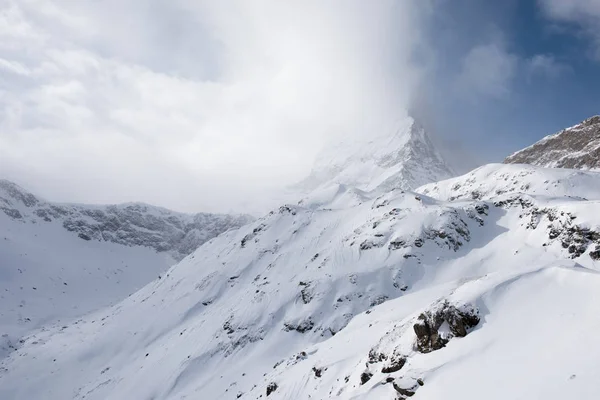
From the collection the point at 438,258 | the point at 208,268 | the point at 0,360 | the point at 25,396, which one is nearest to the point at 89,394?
the point at 25,396

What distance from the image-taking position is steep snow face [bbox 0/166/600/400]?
1669cm

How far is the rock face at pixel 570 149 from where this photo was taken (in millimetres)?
99581

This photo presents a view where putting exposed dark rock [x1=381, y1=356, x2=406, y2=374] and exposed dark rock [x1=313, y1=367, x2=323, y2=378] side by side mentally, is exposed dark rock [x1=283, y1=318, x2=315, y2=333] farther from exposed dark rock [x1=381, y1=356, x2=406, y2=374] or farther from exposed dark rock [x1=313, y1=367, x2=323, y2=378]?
exposed dark rock [x1=381, y1=356, x2=406, y2=374]

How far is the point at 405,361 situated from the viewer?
19.9 metres

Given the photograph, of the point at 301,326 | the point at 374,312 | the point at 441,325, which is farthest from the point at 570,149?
the point at 441,325

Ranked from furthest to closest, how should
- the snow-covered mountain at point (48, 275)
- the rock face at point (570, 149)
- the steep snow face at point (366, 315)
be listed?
the snow-covered mountain at point (48, 275), the rock face at point (570, 149), the steep snow face at point (366, 315)

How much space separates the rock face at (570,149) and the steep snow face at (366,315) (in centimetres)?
2938

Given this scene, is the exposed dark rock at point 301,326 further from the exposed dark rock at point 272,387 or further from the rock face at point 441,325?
the rock face at point 441,325

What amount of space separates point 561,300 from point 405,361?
8.05 m

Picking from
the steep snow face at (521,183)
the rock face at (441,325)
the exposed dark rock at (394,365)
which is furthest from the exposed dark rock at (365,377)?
the steep snow face at (521,183)

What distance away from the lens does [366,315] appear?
4072cm

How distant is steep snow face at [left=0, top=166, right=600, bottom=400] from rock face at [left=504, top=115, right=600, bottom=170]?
96.4 ft

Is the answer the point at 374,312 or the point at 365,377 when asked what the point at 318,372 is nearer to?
the point at 365,377

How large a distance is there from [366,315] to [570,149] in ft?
343
